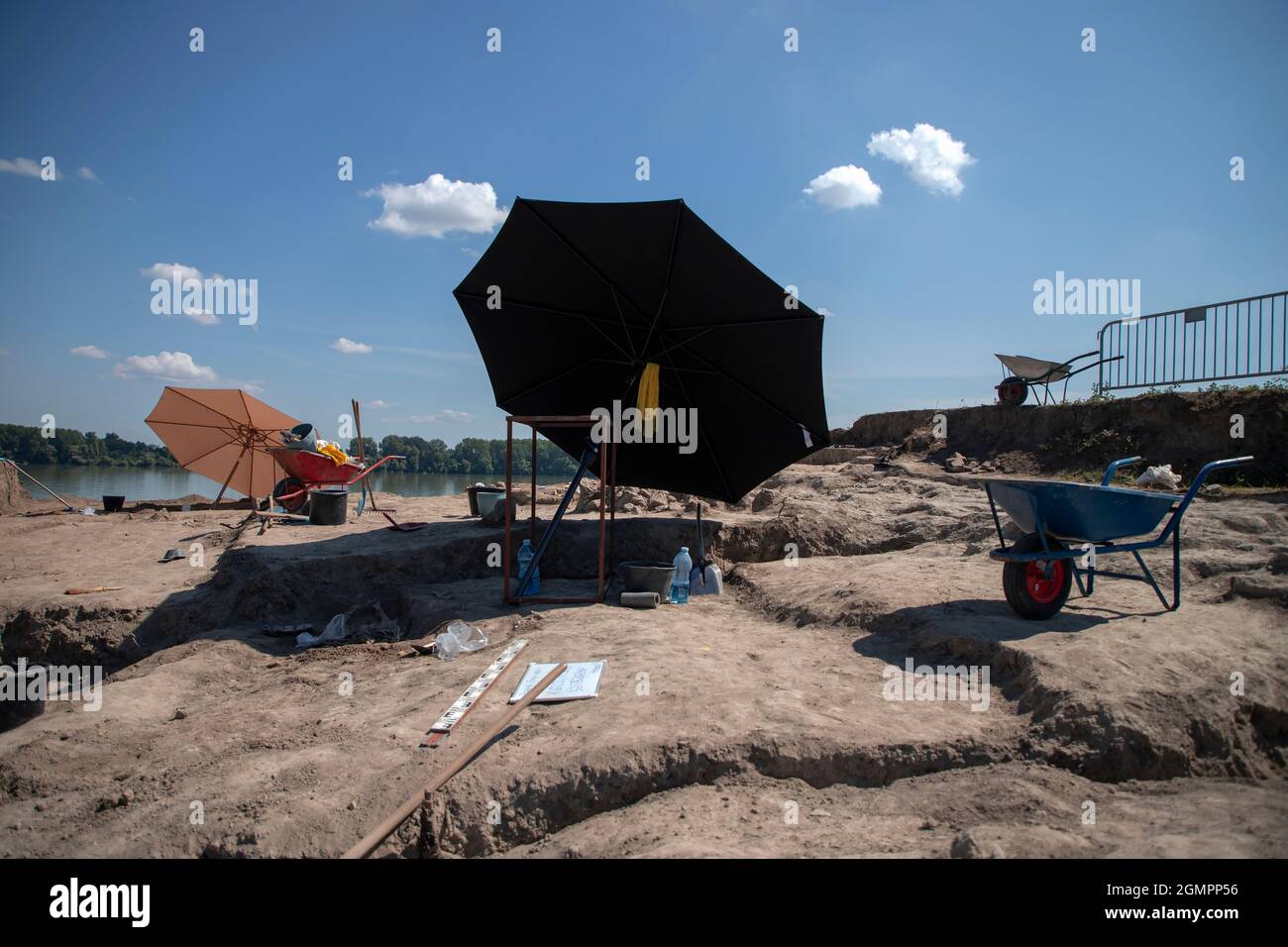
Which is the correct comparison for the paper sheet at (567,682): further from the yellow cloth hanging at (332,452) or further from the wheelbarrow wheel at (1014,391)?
the wheelbarrow wheel at (1014,391)

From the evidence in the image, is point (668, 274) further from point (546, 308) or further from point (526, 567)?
point (526, 567)

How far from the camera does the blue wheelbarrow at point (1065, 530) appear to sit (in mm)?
4652

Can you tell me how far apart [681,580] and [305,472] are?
8.46 metres

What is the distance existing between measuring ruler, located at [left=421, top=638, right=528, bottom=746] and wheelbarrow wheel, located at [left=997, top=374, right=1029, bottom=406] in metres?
11.9

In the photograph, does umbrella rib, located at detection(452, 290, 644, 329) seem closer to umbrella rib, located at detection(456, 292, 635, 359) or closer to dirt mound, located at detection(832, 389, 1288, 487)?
umbrella rib, located at detection(456, 292, 635, 359)

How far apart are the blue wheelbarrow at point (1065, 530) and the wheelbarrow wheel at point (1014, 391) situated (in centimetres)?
906

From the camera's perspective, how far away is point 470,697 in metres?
3.99

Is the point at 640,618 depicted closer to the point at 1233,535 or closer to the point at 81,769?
the point at 81,769

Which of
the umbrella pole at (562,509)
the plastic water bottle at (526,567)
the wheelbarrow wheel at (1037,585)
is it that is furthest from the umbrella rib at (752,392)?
the wheelbarrow wheel at (1037,585)

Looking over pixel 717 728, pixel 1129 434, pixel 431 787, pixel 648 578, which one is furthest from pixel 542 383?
pixel 1129 434

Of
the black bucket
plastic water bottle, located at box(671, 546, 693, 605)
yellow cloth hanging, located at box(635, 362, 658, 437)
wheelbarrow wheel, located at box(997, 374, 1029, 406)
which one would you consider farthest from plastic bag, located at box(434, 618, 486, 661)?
wheelbarrow wheel, located at box(997, 374, 1029, 406)

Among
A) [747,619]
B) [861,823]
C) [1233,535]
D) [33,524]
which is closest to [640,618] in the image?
[747,619]

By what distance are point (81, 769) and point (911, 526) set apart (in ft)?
26.8

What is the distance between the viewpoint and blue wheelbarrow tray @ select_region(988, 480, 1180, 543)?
183 inches
